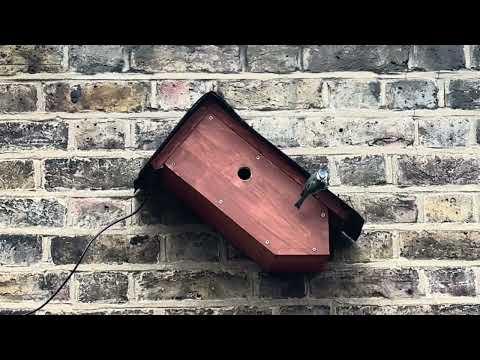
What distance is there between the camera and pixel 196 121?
2.13m

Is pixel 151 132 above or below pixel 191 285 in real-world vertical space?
above

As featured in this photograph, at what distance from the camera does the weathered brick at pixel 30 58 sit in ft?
7.94

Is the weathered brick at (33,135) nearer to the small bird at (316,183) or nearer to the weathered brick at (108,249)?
the weathered brick at (108,249)

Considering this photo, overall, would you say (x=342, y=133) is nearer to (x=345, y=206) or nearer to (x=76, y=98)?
(x=345, y=206)

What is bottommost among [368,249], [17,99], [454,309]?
[454,309]

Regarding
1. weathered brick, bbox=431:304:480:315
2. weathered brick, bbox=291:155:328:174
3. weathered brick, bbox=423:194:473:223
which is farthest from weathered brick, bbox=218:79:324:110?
weathered brick, bbox=431:304:480:315

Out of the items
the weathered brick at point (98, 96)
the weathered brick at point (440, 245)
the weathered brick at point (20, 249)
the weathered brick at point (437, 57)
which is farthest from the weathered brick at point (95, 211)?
the weathered brick at point (437, 57)

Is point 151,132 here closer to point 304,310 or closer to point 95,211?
point 95,211

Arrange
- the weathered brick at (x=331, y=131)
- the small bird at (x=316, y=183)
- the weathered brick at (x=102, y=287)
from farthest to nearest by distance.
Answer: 1. the weathered brick at (x=331, y=131)
2. the weathered brick at (x=102, y=287)
3. the small bird at (x=316, y=183)

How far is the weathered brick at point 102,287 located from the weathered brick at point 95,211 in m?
0.12

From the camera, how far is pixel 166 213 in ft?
7.61

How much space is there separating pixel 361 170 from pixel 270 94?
11.9 inches

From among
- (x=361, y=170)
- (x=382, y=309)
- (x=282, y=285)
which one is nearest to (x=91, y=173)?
(x=282, y=285)

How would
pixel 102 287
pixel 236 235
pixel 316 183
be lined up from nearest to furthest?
1. pixel 316 183
2. pixel 236 235
3. pixel 102 287
